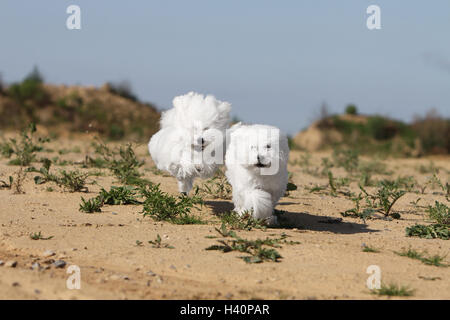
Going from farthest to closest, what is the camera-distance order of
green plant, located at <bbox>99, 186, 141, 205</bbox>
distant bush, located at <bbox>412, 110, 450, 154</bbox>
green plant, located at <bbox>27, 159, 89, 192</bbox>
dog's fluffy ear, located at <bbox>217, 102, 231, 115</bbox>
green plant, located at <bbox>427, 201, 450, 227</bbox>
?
distant bush, located at <bbox>412, 110, 450, 154</bbox> → green plant, located at <bbox>27, 159, 89, 192</bbox> → green plant, located at <bbox>99, 186, 141, 205</bbox> → green plant, located at <bbox>427, 201, 450, 227</bbox> → dog's fluffy ear, located at <bbox>217, 102, 231, 115</bbox>

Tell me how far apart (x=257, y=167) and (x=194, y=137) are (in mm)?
1092

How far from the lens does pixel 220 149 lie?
808 centimetres

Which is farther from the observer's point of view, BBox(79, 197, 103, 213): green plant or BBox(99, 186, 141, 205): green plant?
BBox(99, 186, 141, 205): green plant

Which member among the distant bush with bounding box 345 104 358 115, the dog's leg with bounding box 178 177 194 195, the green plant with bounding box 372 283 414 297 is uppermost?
the distant bush with bounding box 345 104 358 115

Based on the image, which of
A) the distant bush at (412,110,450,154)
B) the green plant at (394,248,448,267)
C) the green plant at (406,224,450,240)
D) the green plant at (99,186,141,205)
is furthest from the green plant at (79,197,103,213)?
the distant bush at (412,110,450,154)

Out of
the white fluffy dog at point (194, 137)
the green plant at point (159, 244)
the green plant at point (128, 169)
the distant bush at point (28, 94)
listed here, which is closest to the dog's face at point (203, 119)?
the white fluffy dog at point (194, 137)

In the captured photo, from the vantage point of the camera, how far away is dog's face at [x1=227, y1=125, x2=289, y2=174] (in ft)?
23.2

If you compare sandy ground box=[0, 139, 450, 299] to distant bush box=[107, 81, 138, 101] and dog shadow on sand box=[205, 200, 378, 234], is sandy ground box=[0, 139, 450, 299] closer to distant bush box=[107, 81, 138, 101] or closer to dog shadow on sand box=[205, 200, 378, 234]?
dog shadow on sand box=[205, 200, 378, 234]

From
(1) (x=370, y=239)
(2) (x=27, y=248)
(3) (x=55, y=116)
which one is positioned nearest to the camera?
(2) (x=27, y=248)

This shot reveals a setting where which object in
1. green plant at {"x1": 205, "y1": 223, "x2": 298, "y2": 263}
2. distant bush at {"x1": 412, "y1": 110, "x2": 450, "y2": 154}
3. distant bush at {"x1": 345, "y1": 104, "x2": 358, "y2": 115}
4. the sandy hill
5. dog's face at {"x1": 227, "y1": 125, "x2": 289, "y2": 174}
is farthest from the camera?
distant bush at {"x1": 345, "y1": 104, "x2": 358, "y2": 115}

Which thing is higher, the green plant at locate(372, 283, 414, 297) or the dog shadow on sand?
the dog shadow on sand
